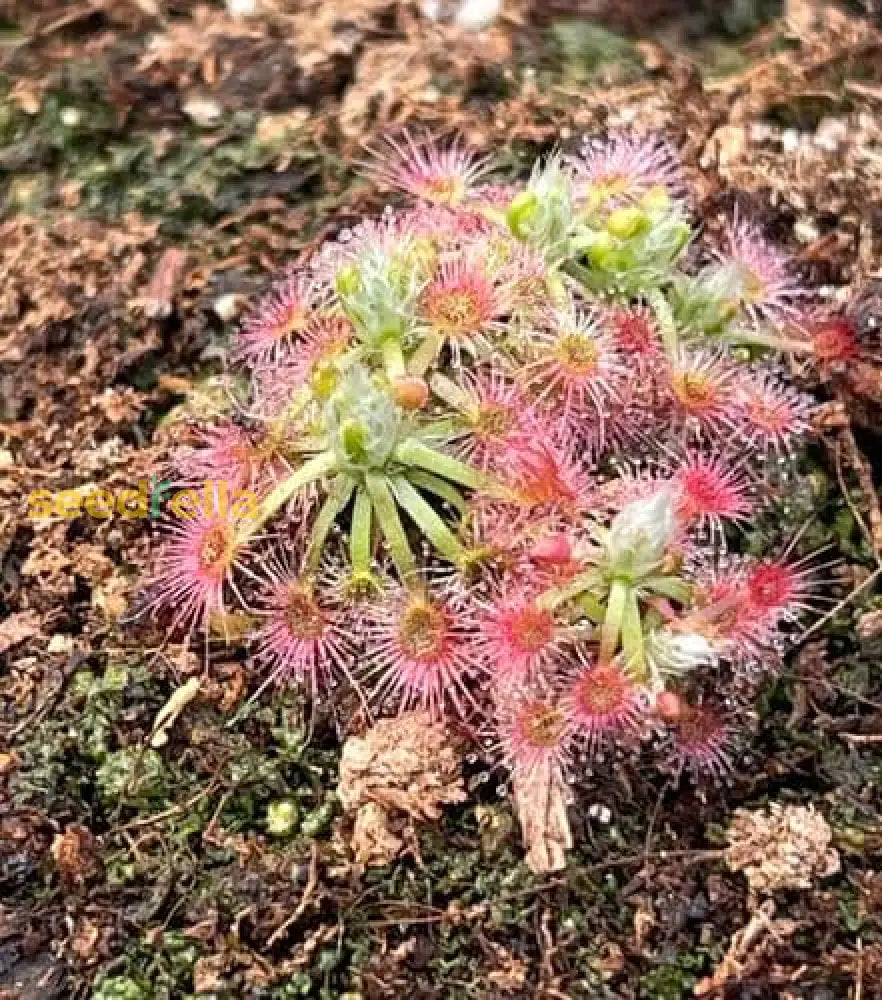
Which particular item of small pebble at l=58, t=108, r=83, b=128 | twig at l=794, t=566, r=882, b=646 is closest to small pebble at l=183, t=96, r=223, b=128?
small pebble at l=58, t=108, r=83, b=128

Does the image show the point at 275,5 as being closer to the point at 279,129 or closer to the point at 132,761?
the point at 279,129

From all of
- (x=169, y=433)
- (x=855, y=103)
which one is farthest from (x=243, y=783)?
(x=855, y=103)

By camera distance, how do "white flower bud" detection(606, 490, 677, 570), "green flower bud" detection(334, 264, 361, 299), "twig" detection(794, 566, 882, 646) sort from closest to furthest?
"white flower bud" detection(606, 490, 677, 570) < "green flower bud" detection(334, 264, 361, 299) < "twig" detection(794, 566, 882, 646)

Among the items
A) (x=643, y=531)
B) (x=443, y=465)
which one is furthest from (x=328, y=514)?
(x=643, y=531)

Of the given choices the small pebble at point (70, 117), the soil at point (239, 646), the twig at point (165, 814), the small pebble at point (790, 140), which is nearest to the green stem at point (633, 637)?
the soil at point (239, 646)

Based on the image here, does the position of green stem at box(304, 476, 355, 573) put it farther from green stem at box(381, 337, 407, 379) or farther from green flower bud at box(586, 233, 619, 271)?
green flower bud at box(586, 233, 619, 271)

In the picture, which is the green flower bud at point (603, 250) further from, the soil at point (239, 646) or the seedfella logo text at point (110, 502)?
the seedfella logo text at point (110, 502)
